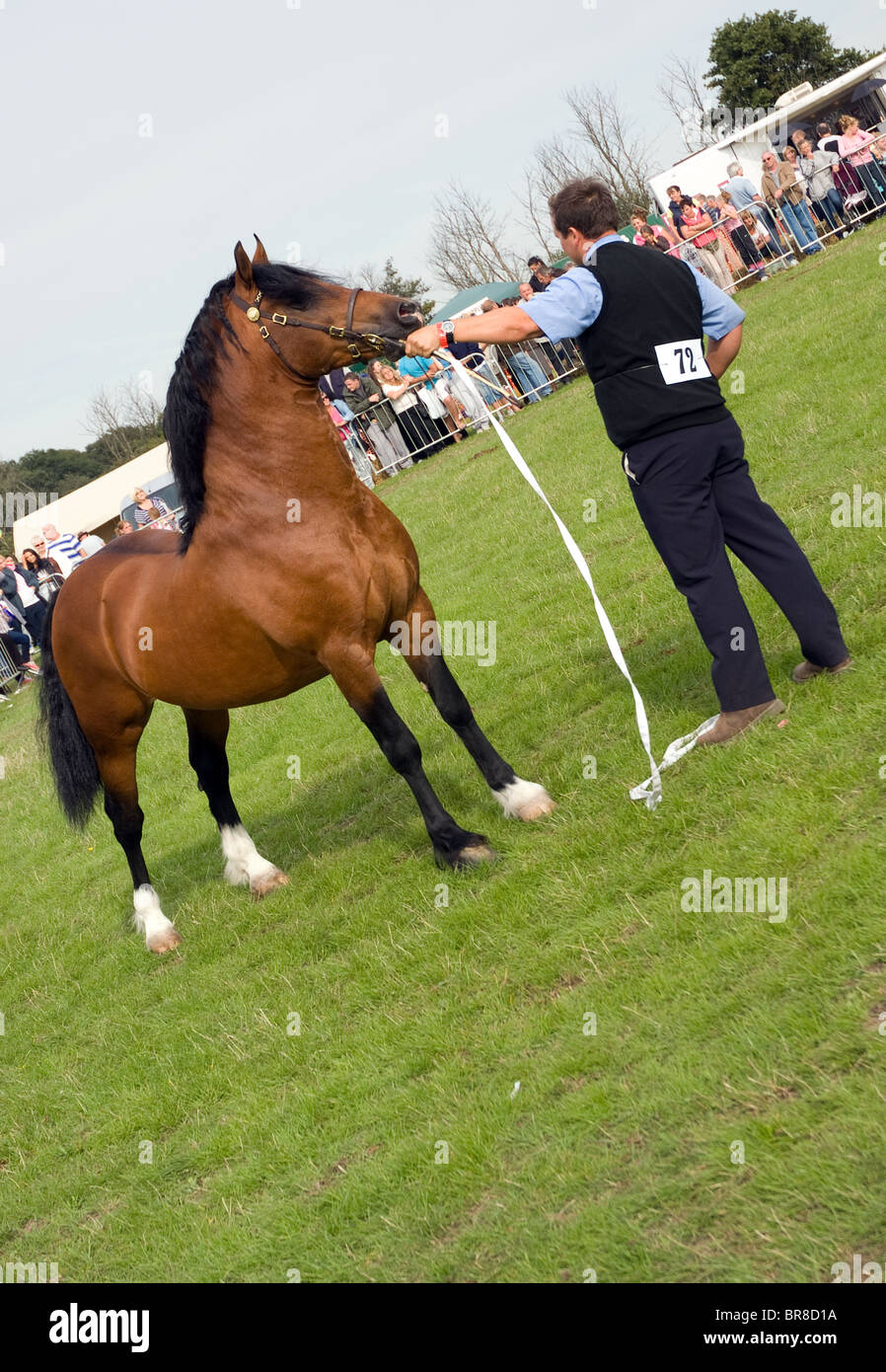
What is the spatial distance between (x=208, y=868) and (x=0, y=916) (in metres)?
2.46

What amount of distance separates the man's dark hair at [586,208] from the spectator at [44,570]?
19313 mm

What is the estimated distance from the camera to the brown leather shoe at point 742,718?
6.13 meters

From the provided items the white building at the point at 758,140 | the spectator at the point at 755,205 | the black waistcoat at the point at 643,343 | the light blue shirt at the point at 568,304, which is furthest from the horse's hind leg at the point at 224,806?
the white building at the point at 758,140

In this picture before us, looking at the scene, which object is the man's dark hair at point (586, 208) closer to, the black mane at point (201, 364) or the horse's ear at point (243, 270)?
the black mane at point (201, 364)

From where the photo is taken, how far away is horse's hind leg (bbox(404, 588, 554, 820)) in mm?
6754

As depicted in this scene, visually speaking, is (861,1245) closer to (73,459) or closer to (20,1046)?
(20,1046)

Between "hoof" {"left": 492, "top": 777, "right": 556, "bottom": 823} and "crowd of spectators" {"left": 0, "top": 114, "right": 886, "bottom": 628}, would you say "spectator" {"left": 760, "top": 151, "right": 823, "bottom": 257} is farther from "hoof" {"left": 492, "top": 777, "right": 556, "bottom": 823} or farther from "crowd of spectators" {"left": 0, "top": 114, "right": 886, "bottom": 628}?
"hoof" {"left": 492, "top": 777, "right": 556, "bottom": 823}

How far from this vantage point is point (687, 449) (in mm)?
6102

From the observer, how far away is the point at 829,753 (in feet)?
18.1

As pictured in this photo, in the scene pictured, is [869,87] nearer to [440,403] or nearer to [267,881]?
[440,403]

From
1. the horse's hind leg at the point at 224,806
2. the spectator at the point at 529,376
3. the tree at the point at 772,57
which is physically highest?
the tree at the point at 772,57

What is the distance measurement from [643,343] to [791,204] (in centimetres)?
1949

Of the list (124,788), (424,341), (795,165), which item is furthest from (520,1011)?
(795,165)

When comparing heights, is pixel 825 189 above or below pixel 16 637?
below
